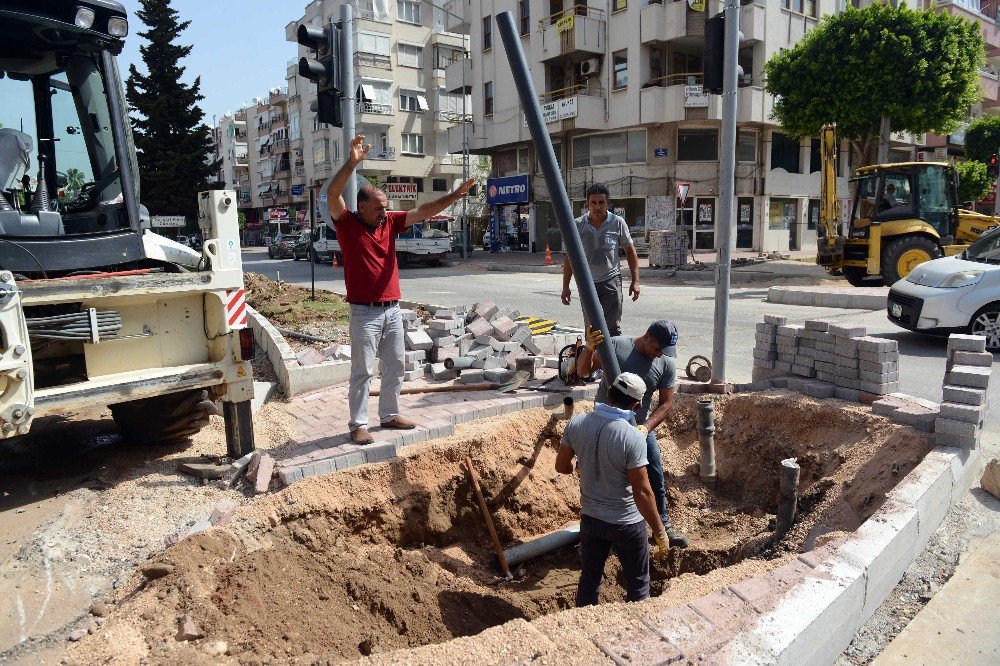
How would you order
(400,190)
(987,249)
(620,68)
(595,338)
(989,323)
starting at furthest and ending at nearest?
(400,190) → (620,68) → (987,249) → (989,323) → (595,338)

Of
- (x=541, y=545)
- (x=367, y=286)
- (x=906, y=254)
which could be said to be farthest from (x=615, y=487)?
(x=906, y=254)

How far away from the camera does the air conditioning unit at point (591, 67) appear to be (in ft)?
96.5

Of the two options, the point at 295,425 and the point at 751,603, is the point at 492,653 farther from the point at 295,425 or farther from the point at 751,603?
the point at 295,425

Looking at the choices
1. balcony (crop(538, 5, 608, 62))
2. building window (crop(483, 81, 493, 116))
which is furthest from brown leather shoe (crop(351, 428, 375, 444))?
building window (crop(483, 81, 493, 116))

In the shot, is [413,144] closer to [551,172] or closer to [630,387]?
[551,172]

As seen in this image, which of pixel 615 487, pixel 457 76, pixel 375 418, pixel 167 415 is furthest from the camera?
pixel 457 76

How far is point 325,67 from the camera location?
289 inches

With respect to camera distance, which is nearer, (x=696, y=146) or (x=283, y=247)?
(x=696, y=146)

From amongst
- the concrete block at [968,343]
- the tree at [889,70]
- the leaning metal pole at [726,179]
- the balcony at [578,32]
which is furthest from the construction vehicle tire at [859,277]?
the balcony at [578,32]

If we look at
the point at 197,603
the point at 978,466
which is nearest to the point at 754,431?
the point at 978,466

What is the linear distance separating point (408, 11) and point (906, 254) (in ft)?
136

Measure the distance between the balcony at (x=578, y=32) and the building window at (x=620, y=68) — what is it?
2.24 ft

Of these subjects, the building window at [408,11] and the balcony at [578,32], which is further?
the building window at [408,11]

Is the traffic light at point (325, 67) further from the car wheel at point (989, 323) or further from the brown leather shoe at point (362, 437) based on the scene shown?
the car wheel at point (989, 323)
